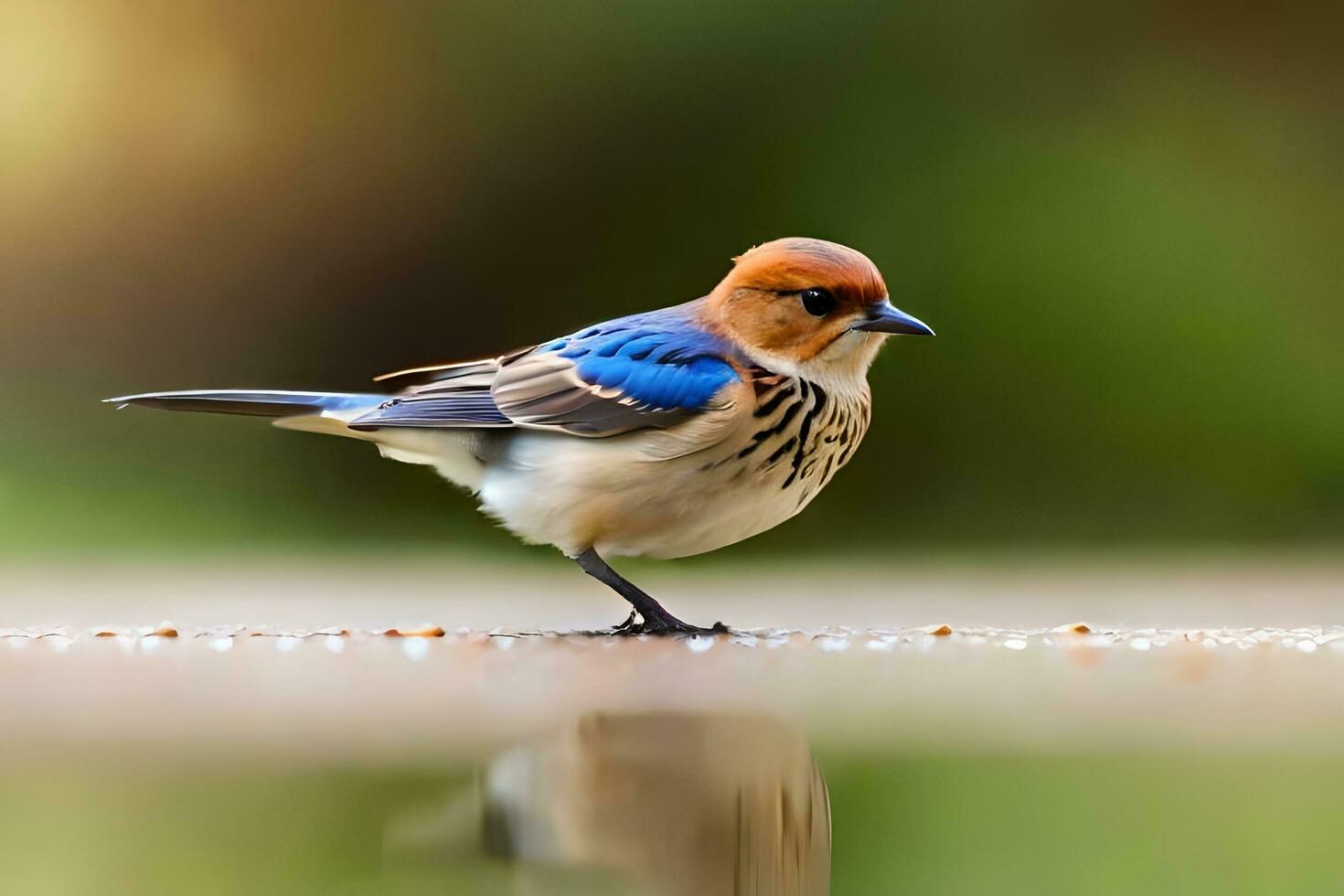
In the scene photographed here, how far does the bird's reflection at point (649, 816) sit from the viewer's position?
1.45 m

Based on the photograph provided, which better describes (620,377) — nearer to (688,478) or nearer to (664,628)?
(688,478)

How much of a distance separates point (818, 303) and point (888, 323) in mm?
184

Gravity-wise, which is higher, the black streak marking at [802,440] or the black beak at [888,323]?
the black beak at [888,323]

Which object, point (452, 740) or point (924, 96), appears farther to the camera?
point (924, 96)

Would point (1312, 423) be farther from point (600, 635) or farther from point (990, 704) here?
point (990, 704)

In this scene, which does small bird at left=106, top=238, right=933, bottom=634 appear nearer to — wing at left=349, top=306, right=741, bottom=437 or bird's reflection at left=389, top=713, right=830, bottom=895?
wing at left=349, top=306, right=741, bottom=437

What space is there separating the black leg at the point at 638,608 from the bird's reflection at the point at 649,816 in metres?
1.40

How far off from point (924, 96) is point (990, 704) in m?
4.73

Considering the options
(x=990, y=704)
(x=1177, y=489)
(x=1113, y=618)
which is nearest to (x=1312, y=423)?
(x=1177, y=489)

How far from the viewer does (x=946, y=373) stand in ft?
21.9

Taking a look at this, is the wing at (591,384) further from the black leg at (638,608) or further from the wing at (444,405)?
the black leg at (638,608)

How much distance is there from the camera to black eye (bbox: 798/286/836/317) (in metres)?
3.60

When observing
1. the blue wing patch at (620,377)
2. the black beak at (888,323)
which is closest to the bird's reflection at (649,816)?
the blue wing patch at (620,377)

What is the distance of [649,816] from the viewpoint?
1.65 metres
